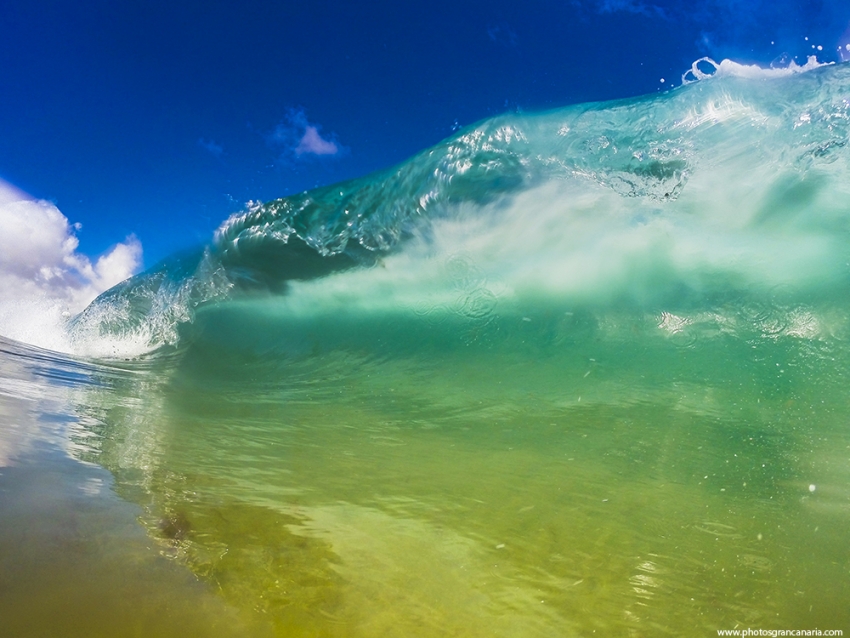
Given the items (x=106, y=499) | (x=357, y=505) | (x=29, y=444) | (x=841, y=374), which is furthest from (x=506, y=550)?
(x=29, y=444)

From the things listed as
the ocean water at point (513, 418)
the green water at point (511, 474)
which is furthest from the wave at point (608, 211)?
the green water at point (511, 474)

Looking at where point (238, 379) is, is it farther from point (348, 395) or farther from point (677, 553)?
point (677, 553)

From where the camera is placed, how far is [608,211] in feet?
12.8

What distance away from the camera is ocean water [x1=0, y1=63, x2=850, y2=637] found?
207cm

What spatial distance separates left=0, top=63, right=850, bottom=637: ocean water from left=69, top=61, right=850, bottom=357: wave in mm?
19

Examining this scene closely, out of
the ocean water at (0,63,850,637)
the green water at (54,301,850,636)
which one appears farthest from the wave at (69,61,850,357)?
the green water at (54,301,850,636)

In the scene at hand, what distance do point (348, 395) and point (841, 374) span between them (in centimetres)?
371

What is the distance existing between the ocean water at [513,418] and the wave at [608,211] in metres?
0.02

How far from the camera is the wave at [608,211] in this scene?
135 inches

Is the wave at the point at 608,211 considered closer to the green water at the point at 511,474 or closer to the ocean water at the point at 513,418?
the ocean water at the point at 513,418

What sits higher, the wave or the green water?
the wave

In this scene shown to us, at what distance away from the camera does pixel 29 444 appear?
3307mm

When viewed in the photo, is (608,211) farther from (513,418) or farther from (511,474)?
(511,474)

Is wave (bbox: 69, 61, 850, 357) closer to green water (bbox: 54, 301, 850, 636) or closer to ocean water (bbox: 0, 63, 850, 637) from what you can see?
ocean water (bbox: 0, 63, 850, 637)
